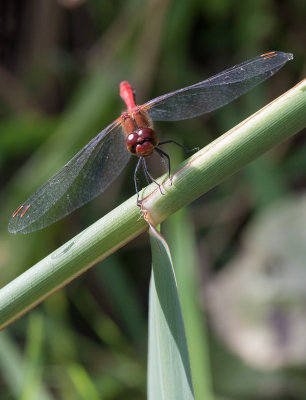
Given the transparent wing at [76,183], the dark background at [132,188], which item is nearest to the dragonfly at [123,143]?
the transparent wing at [76,183]

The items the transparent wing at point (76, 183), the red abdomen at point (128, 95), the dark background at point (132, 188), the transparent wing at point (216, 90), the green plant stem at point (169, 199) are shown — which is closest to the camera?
the green plant stem at point (169, 199)

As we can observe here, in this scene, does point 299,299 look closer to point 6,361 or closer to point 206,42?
point 6,361

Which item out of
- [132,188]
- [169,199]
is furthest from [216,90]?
[132,188]

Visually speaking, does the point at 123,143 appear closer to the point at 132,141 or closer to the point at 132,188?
the point at 132,141

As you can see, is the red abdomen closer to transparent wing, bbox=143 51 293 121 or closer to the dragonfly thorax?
transparent wing, bbox=143 51 293 121

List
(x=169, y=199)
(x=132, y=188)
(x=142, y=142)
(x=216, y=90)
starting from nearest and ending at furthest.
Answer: (x=169, y=199) → (x=142, y=142) → (x=216, y=90) → (x=132, y=188)

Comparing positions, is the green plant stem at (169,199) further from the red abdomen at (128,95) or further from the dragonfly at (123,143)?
the red abdomen at (128,95)

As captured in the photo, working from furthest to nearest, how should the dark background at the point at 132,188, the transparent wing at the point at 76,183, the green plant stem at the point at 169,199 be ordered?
the dark background at the point at 132,188 < the transparent wing at the point at 76,183 < the green plant stem at the point at 169,199
